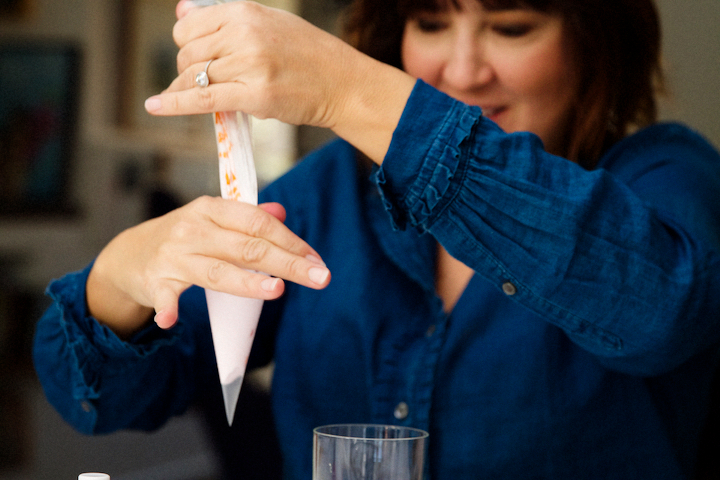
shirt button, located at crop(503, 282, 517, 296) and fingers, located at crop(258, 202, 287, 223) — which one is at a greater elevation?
fingers, located at crop(258, 202, 287, 223)

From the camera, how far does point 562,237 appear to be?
590 mm

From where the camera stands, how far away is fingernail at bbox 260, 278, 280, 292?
55cm

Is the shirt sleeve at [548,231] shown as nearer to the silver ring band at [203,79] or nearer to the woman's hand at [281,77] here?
the woman's hand at [281,77]

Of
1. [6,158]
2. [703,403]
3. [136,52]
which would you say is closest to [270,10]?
[703,403]

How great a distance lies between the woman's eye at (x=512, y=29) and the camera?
0.83 m

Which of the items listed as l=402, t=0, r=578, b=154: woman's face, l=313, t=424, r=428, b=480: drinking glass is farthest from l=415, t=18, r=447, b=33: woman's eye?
l=313, t=424, r=428, b=480: drinking glass

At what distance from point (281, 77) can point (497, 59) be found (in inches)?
14.9

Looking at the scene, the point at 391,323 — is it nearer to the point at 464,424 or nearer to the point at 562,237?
the point at 464,424

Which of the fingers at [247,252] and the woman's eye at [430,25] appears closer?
the fingers at [247,252]

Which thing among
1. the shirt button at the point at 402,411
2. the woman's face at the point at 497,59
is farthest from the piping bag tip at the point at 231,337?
the woman's face at the point at 497,59

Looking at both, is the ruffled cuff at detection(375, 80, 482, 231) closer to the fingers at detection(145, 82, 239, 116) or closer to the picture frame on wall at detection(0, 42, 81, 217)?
the fingers at detection(145, 82, 239, 116)

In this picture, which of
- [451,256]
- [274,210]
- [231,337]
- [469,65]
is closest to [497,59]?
[469,65]

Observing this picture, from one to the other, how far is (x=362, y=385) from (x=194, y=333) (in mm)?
247

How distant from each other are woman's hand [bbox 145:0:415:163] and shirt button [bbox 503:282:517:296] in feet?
0.54
